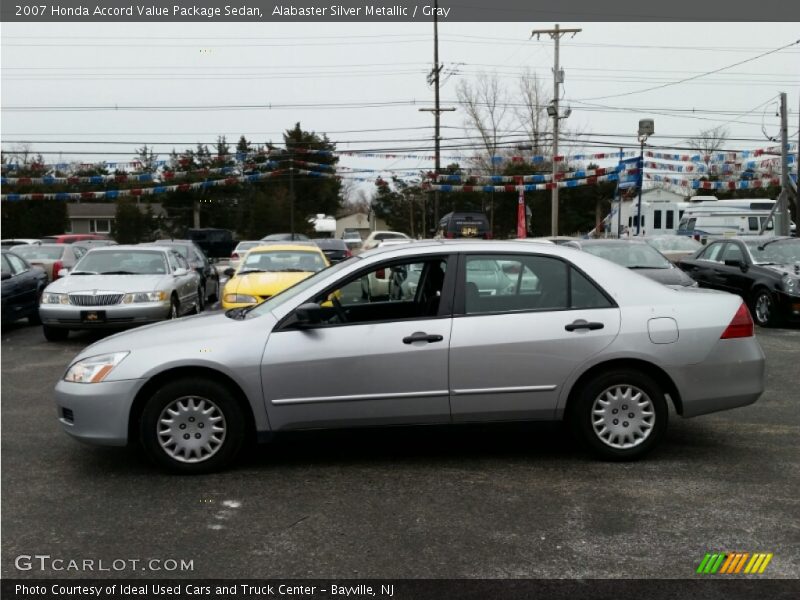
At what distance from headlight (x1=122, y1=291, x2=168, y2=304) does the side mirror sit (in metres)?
6.97

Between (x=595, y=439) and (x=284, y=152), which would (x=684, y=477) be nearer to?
(x=595, y=439)

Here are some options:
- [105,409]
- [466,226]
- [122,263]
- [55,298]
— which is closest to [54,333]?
[55,298]

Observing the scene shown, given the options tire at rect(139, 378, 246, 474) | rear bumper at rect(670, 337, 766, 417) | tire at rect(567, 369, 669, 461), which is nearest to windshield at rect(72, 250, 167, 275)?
tire at rect(139, 378, 246, 474)

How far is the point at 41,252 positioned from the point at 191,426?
17852 mm

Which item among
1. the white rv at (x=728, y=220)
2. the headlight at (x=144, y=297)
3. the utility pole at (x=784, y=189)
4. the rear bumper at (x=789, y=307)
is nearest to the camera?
the headlight at (x=144, y=297)

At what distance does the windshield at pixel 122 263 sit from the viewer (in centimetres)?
1213

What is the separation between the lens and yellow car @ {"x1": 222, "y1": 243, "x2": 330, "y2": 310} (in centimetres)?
1089

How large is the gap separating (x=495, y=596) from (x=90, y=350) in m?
3.28

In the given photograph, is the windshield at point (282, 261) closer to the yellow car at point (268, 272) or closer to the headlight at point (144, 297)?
the yellow car at point (268, 272)

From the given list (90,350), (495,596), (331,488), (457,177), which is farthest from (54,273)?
(457,177)

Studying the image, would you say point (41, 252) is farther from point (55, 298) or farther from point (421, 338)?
point (421, 338)

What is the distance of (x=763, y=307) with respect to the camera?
12.4 meters

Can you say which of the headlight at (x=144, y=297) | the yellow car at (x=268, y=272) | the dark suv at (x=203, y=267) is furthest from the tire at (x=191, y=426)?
the dark suv at (x=203, y=267)

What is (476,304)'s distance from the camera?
514cm
